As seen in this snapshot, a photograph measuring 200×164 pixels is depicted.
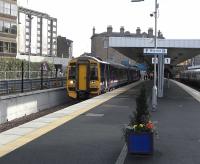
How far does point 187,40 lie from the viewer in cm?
3472

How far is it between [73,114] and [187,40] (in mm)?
19182

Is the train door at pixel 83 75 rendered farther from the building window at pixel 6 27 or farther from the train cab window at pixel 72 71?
the building window at pixel 6 27

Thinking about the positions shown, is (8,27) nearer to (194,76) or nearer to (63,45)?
(194,76)

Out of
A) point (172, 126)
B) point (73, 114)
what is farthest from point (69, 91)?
point (172, 126)

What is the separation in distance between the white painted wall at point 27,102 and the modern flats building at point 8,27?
43.5 m

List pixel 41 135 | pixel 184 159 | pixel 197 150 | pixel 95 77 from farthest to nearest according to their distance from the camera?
pixel 95 77
pixel 41 135
pixel 197 150
pixel 184 159

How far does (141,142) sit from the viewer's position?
9.41 m

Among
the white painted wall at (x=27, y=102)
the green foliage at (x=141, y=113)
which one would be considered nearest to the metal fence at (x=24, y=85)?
the white painted wall at (x=27, y=102)

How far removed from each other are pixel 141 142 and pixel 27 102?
17.5 m

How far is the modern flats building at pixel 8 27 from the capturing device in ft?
250

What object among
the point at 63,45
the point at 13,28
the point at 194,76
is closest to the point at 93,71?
the point at 194,76

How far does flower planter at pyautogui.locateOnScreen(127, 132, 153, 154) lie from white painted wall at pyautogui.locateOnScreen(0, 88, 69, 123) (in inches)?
515

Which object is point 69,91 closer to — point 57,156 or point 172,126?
point 172,126

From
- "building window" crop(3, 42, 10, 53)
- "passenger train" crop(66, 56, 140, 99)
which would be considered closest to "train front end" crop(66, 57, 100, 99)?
"passenger train" crop(66, 56, 140, 99)
